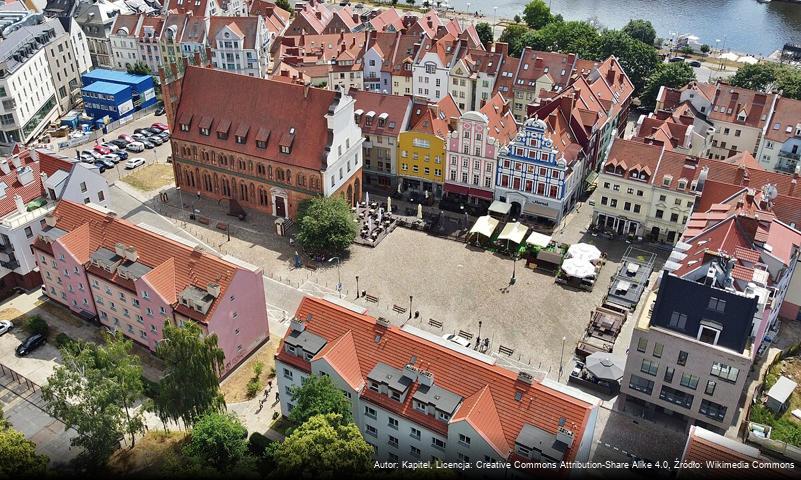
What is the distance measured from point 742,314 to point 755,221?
13182 millimetres

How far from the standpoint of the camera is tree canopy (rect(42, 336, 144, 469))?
54.7 metres

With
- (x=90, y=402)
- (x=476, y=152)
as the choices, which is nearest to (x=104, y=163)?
(x=476, y=152)

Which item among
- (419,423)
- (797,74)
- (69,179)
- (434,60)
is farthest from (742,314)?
(797,74)

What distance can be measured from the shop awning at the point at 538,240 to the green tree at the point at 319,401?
42675 millimetres

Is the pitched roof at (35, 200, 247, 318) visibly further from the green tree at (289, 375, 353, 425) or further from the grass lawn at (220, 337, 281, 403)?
the green tree at (289, 375, 353, 425)

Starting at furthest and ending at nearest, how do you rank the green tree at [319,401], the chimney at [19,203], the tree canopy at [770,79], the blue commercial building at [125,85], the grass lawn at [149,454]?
the blue commercial building at [125,85] → the tree canopy at [770,79] → the chimney at [19,203] → the grass lawn at [149,454] → the green tree at [319,401]

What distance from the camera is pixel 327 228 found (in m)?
88.2

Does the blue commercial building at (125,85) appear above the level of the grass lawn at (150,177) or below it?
above

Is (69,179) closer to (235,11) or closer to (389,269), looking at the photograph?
(389,269)

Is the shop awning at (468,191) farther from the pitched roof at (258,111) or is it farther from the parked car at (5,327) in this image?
the parked car at (5,327)

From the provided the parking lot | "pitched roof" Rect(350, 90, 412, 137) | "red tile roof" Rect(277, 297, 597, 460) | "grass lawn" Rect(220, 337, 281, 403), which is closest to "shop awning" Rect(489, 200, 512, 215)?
"pitched roof" Rect(350, 90, 412, 137)

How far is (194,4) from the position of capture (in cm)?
15788

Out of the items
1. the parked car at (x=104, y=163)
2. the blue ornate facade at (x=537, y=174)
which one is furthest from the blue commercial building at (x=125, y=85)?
the blue ornate facade at (x=537, y=174)

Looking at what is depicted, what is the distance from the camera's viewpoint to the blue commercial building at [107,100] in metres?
129
